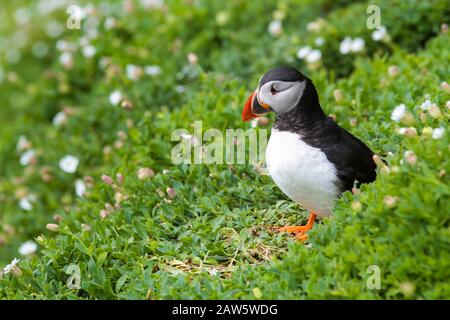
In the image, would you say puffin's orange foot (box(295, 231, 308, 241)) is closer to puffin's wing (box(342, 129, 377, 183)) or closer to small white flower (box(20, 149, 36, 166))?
puffin's wing (box(342, 129, 377, 183))

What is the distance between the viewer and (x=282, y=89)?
4.24 metres

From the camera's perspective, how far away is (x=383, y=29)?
21.8 feet

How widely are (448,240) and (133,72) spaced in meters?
4.44

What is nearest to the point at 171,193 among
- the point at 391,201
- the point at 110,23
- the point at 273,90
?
the point at 273,90

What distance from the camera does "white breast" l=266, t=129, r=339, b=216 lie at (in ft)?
13.1

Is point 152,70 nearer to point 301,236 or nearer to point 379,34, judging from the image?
point 379,34

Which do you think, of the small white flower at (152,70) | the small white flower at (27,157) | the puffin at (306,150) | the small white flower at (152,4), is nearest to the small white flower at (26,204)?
the small white flower at (27,157)

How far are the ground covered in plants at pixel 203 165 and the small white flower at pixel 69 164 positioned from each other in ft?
0.07

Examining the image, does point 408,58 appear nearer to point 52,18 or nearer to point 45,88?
point 45,88

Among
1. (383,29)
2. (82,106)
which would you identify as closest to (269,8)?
(383,29)

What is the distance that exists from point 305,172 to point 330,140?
283 millimetres

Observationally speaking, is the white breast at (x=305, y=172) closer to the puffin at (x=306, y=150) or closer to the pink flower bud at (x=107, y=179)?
the puffin at (x=306, y=150)

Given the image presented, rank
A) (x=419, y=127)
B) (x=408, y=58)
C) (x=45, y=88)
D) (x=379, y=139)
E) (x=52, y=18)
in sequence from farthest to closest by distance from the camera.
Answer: (x=52, y=18), (x=45, y=88), (x=408, y=58), (x=379, y=139), (x=419, y=127)

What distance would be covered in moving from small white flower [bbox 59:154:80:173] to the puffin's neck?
3.01 m
